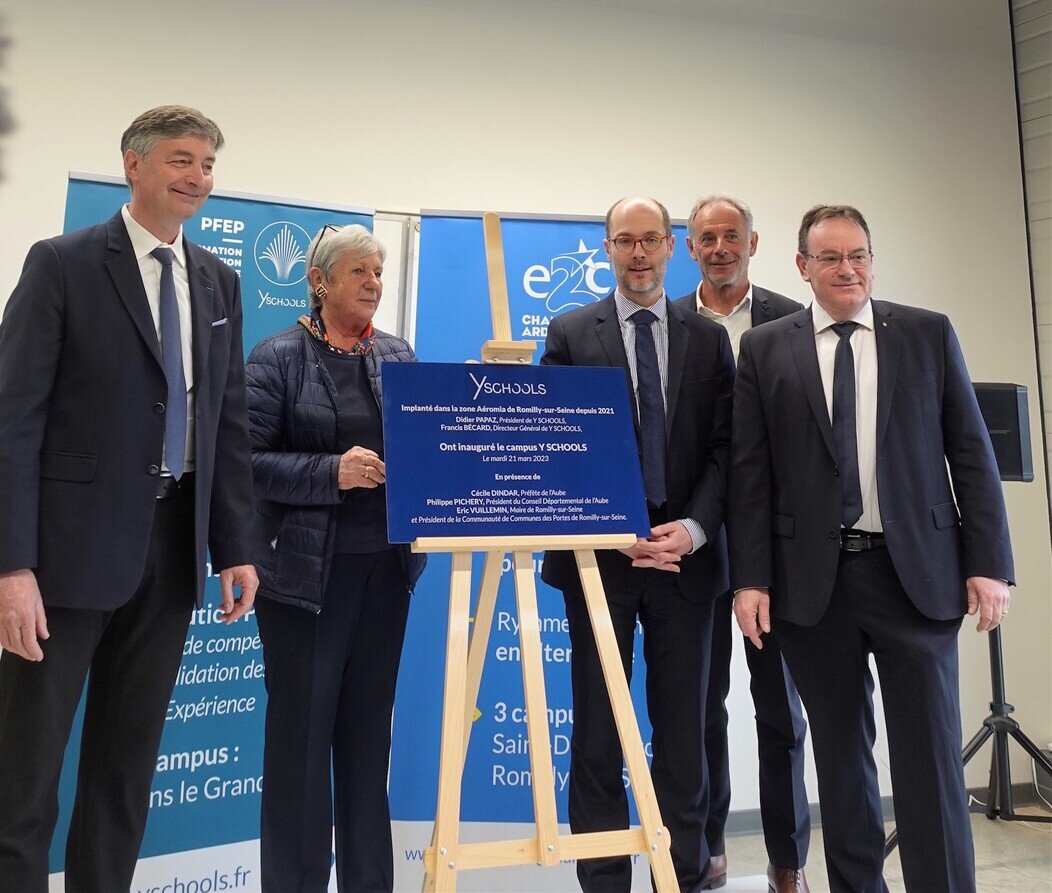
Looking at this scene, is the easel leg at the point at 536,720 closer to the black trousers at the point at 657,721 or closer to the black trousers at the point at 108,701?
the black trousers at the point at 657,721

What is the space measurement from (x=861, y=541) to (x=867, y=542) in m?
0.01

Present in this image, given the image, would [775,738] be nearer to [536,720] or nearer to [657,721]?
[657,721]

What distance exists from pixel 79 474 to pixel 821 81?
12.6 ft

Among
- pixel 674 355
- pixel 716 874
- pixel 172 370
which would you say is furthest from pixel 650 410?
pixel 716 874

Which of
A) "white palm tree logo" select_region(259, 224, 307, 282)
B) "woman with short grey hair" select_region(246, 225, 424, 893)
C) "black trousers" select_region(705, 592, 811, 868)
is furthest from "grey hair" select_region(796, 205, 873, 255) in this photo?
"white palm tree logo" select_region(259, 224, 307, 282)

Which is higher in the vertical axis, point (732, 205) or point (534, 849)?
point (732, 205)

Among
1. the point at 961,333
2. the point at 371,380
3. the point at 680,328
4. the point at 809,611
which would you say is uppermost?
the point at 961,333

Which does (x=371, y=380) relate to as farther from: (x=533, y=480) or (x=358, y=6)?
(x=358, y=6)

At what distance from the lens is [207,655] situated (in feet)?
8.84

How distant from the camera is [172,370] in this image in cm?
177

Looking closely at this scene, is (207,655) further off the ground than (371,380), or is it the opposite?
(371,380)

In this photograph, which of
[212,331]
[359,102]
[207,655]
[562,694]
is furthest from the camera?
[359,102]

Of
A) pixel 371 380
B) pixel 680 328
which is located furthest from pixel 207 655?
pixel 680 328

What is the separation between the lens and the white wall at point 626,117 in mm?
3324
